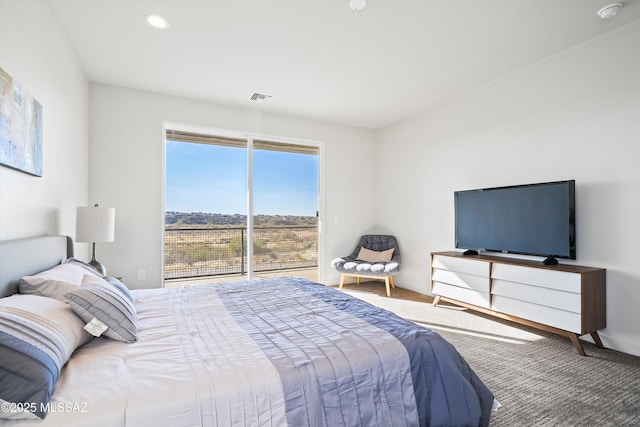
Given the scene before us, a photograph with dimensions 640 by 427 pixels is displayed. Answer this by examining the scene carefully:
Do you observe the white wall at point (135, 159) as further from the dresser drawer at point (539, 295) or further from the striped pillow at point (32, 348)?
the dresser drawer at point (539, 295)

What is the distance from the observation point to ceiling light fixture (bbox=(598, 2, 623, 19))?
242cm

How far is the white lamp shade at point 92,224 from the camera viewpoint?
9.48ft

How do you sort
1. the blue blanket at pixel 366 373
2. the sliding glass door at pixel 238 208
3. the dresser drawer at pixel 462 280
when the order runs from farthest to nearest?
the sliding glass door at pixel 238 208 → the dresser drawer at pixel 462 280 → the blue blanket at pixel 366 373

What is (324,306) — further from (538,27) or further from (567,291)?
(538,27)

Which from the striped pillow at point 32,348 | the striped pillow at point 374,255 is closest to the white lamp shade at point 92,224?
the striped pillow at point 32,348

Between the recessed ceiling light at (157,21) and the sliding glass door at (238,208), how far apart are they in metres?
1.88

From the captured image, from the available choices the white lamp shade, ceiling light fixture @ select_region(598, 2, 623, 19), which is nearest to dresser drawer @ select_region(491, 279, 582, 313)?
ceiling light fixture @ select_region(598, 2, 623, 19)

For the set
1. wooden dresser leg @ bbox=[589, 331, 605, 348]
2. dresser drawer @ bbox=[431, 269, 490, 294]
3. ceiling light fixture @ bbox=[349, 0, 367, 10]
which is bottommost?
wooden dresser leg @ bbox=[589, 331, 605, 348]

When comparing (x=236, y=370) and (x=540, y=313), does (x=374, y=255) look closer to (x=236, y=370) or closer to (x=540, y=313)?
(x=540, y=313)

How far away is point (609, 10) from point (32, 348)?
4.08 m

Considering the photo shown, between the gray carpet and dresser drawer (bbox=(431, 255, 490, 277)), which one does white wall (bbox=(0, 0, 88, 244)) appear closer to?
the gray carpet

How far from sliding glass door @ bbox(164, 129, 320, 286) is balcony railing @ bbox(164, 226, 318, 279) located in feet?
0.05

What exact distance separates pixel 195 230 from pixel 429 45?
4.20 meters

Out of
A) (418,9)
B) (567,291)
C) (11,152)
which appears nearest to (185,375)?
(11,152)
